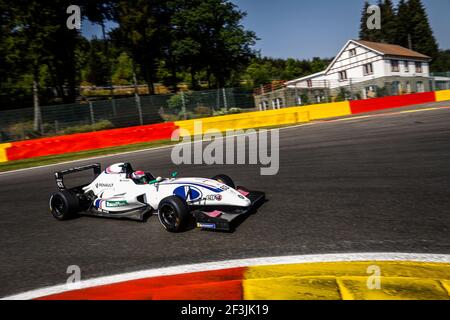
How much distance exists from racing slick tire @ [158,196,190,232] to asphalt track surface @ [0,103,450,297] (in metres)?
0.13

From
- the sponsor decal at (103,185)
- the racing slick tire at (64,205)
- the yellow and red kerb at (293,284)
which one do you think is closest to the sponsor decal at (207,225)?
the yellow and red kerb at (293,284)

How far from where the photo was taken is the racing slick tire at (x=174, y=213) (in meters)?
4.64

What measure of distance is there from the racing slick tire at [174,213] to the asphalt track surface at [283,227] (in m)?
0.13

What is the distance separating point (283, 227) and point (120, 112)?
19985mm

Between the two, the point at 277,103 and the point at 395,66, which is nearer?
the point at 277,103

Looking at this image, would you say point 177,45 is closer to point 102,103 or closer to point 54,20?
point 54,20

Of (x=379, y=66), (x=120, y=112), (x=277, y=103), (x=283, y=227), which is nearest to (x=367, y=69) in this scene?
(x=379, y=66)

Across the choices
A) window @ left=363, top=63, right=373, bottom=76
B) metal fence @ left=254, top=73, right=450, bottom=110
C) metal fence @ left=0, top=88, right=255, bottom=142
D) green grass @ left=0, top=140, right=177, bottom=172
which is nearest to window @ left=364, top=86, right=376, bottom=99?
metal fence @ left=254, top=73, right=450, bottom=110

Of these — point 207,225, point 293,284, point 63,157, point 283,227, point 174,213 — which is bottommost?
point 293,284

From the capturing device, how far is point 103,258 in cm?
411

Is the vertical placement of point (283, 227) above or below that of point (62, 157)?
below

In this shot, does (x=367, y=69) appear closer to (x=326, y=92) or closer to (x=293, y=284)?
(x=326, y=92)

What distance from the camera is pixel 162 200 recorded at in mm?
4848
